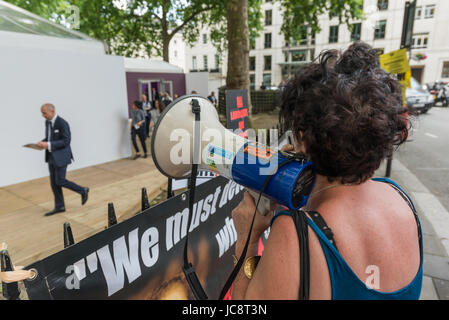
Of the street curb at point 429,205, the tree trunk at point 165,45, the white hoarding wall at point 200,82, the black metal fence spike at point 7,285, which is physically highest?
the tree trunk at point 165,45

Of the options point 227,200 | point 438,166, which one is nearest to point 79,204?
point 227,200

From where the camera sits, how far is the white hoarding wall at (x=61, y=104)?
509 cm

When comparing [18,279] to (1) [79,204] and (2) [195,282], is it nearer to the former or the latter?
(2) [195,282]

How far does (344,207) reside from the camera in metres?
0.81

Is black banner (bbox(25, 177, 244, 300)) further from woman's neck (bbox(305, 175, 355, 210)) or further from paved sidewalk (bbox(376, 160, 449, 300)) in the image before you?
paved sidewalk (bbox(376, 160, 449, 300))

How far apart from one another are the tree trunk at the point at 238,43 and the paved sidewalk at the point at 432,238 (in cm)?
417

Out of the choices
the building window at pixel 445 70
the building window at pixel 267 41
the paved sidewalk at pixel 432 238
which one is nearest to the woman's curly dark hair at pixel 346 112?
the paved sidewalk at pixel 432 238

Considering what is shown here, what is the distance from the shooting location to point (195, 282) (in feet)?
3.94

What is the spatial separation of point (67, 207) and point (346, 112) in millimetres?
4723

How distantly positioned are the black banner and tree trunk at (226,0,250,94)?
5382mm

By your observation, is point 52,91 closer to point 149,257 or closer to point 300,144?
point 149,257

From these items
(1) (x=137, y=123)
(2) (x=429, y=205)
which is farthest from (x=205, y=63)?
(2) (x=429, y=205)

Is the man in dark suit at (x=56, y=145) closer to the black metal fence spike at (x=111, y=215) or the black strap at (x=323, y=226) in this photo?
the black metal fence spike at (x=111, y=215)
